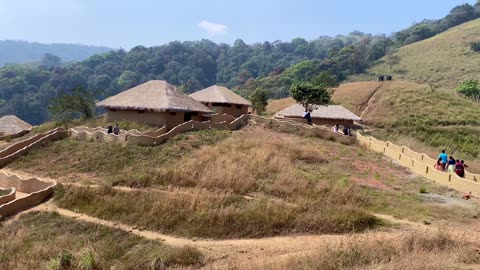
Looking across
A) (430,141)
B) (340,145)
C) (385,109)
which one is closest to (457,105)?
(385,109)

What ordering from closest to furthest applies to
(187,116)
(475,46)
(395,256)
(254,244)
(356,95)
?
1. (395,256)
2. (254,244)
3. (187,116)
4. (356,95)
5. (475,46)

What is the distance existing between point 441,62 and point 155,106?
67.5 m

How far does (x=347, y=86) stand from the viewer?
6081 cm

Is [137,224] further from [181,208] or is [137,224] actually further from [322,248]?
[322,248]

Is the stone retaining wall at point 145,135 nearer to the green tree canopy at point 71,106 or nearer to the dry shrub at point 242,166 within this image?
the dry shrub at point 242,166

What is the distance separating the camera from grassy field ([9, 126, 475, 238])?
47.2 feet

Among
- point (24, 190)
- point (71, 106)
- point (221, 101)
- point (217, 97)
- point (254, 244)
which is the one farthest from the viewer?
point (217, 97)

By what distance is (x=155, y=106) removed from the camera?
2772cm

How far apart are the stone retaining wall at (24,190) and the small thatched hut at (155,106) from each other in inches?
Result: 387

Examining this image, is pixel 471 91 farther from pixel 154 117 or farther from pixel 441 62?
pixel 154 117

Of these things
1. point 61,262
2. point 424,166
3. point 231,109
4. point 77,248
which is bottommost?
point 77,248

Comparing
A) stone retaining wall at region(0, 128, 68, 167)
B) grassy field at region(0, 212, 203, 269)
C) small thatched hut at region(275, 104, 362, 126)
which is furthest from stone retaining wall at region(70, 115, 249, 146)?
small thatched hut at region(275, 104, 362, 126)

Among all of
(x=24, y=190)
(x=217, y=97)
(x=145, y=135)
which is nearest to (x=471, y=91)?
(x=217, y=97)

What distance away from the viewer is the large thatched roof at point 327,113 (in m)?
37.7
